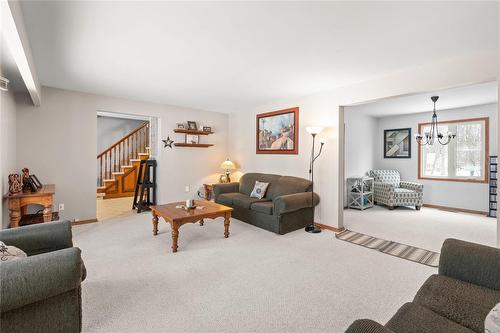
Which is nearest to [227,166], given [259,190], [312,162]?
[259,190]

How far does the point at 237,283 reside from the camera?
7.93ft

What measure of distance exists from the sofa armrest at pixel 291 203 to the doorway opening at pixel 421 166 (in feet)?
3.24

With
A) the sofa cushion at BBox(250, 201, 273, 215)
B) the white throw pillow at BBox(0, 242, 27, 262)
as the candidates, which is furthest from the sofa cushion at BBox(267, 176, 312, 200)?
the white throw pillow at BBox(0, 242, 27, 262)

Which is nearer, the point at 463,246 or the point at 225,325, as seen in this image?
the point at 463,246

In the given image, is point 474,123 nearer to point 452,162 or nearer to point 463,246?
point 452,162

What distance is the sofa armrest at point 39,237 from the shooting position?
1968 mm

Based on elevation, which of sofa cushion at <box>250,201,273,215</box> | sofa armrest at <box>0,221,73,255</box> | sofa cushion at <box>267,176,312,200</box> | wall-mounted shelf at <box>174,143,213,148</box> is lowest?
sofa cushion at <box>250,201,273,215</box>

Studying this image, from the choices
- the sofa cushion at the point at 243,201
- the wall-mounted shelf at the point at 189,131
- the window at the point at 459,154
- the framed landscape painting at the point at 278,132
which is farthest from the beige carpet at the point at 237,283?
the window at the point at 459,154

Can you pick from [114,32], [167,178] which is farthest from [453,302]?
[167,178]

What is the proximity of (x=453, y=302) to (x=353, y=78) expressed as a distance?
3.03 m

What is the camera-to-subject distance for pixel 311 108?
4.53 meters

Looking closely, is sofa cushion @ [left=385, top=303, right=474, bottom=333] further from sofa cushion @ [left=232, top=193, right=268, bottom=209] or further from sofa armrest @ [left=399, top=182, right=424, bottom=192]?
sofa armrest @ [left=399, top=182, right=424, bottom=192]

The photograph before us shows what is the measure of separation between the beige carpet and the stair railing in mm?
4092

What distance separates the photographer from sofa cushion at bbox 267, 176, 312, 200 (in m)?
4.41
